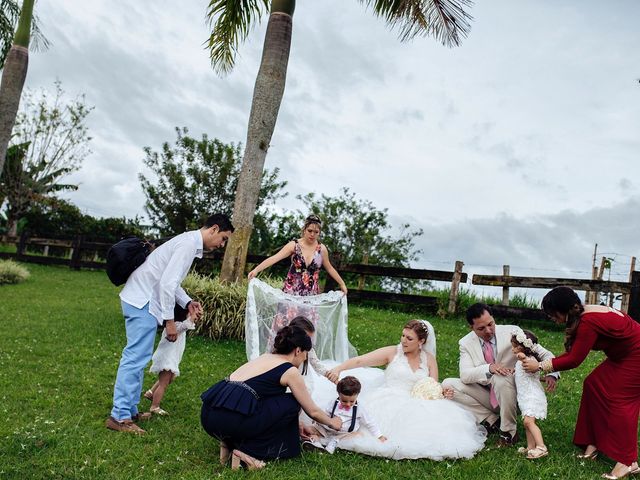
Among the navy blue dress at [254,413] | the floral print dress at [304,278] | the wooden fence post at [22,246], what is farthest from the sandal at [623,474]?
the wooden fence post at [22,246]

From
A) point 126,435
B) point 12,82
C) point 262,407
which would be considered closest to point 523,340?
point 262,407

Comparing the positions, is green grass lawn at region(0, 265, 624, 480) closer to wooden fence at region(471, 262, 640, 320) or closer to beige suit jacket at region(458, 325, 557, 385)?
beige suit jacket at region(458, 325, 557, 385)

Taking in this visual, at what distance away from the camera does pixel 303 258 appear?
7.82m

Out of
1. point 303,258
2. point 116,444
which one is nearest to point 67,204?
point 303,258

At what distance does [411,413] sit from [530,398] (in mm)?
1041

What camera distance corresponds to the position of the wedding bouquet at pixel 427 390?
5566 millimetres

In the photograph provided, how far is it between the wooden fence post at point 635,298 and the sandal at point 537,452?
31.2 feet

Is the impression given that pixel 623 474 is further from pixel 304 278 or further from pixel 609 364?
pixel 304 278

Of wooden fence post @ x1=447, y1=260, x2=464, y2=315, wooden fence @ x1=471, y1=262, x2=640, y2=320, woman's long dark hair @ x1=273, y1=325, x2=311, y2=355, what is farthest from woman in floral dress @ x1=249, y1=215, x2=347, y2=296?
wooden fence @ x1=471, y1=262, x2=640, y2=320

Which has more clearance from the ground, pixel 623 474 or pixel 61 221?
pixel 61 221

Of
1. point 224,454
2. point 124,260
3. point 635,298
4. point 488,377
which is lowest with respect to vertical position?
point 224,454

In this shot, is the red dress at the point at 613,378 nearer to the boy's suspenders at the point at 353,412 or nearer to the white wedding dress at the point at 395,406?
the white wedding dress at the point at 395,406

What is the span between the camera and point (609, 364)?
16.8 feet

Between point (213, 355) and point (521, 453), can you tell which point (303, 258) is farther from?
point (521, 453)
